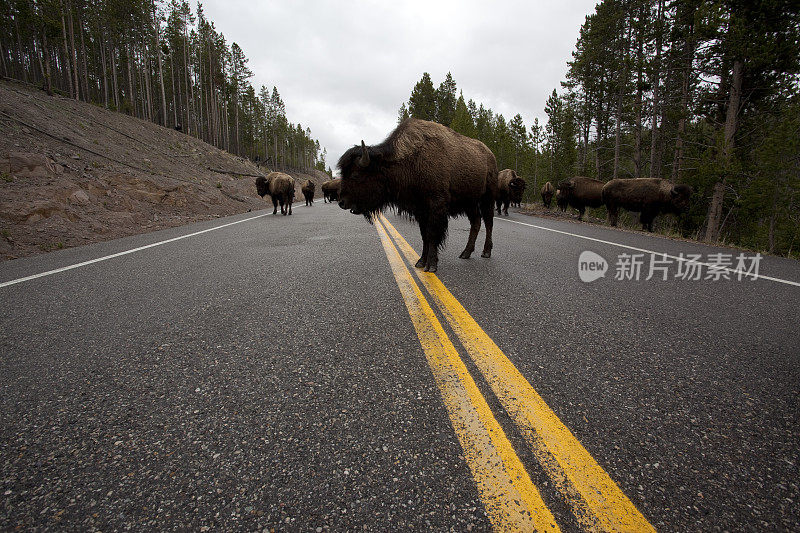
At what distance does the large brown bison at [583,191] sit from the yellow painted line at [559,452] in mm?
17423

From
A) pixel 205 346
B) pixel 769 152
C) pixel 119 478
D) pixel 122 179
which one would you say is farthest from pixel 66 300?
pixel 769 152

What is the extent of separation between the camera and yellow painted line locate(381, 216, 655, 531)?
1.03 m

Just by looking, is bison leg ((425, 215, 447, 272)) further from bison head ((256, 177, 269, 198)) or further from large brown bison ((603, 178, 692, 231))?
bison head ((256, 177, 269, 198))

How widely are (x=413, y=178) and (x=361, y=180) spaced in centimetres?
68

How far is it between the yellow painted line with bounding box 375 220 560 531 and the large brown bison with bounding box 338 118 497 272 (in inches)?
90.9

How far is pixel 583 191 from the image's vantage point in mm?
17094

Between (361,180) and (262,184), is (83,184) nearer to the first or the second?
(262,184)

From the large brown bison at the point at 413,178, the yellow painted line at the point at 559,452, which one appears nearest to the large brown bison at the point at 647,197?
the large brown bison at the point at 413,178

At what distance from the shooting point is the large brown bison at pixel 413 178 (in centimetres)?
428

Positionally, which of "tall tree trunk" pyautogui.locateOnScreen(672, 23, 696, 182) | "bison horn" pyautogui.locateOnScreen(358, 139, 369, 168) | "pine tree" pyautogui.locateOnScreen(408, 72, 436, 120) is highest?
"pine tree" pyautogui.locateOnScreen(408, 72, 436, 120)
